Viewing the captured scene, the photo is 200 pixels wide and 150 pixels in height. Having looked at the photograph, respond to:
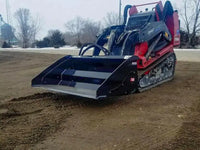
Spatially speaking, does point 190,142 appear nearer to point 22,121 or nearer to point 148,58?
point 22,121

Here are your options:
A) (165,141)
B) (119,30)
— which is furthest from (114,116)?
(119,30)

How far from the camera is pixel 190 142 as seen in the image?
8.54 feet

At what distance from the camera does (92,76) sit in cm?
441

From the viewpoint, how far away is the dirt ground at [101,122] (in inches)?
103

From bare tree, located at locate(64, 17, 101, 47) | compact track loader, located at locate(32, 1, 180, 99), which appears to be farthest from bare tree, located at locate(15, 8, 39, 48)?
compact track loader, located at locate(32, 1, 180, 99)

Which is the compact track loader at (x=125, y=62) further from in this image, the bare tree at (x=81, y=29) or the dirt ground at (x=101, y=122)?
the bare tree at (x=81, y=29)

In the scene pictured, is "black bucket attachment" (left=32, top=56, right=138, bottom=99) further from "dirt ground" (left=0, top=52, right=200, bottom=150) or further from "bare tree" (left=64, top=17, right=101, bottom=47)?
"bare tree" (left=64, top=17, right=101, bottom=47)

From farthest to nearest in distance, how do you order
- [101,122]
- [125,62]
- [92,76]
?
[92,76] → [125,62] → [101,122]

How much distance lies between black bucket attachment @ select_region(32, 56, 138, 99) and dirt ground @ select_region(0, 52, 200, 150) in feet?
0.91

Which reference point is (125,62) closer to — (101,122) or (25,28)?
(101,122)

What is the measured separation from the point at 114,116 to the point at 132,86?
0.97 meters

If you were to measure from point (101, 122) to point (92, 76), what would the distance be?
1333 mm

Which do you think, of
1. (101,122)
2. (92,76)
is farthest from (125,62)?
(101,122)

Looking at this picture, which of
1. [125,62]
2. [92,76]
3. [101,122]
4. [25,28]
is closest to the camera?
[101,122]
